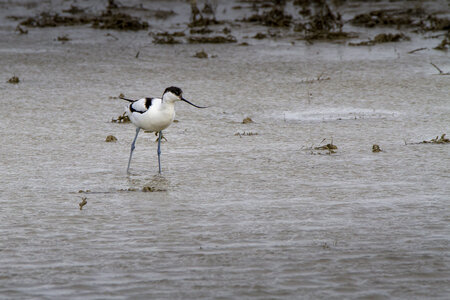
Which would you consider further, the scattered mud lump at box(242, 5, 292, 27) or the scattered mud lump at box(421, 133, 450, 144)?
the scattered mud lump at box(242, 5, 292, 27)

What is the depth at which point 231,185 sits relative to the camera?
7.18m

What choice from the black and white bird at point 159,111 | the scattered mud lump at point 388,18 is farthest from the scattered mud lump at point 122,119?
the scattered mud lump at point 388,18

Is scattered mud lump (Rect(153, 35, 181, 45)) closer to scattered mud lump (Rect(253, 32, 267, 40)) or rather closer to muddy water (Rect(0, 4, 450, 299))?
scattered mud lump (Rect(253, 32, 267, 40))

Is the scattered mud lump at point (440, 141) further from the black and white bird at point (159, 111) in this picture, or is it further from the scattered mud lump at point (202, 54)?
the scattered mud lump at point (202, 54)

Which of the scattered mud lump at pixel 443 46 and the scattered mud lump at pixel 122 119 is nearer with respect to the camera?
the scattered mud lump at pixel 122 119

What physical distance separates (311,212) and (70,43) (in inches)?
459

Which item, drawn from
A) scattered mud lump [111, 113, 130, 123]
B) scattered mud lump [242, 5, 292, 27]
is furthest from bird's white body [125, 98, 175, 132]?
scattered mud lump [242, 5, 292, 27]

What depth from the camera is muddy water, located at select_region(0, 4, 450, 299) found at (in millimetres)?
4863

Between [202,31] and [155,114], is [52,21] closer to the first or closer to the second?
[202,31]

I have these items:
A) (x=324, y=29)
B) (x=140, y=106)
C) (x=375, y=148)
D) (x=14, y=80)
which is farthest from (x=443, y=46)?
(x=140, y=106)

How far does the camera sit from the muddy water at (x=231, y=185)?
16.0ft

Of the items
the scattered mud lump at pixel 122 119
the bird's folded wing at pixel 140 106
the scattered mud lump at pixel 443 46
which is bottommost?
the scattered mud lump at pixel 122 119

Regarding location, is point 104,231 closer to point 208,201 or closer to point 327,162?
point 208,201

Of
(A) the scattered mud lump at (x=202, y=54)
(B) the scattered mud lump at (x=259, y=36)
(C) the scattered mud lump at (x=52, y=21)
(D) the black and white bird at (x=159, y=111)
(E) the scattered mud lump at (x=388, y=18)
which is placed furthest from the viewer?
(C) the scattered mud lump at (x=52, y=21)
